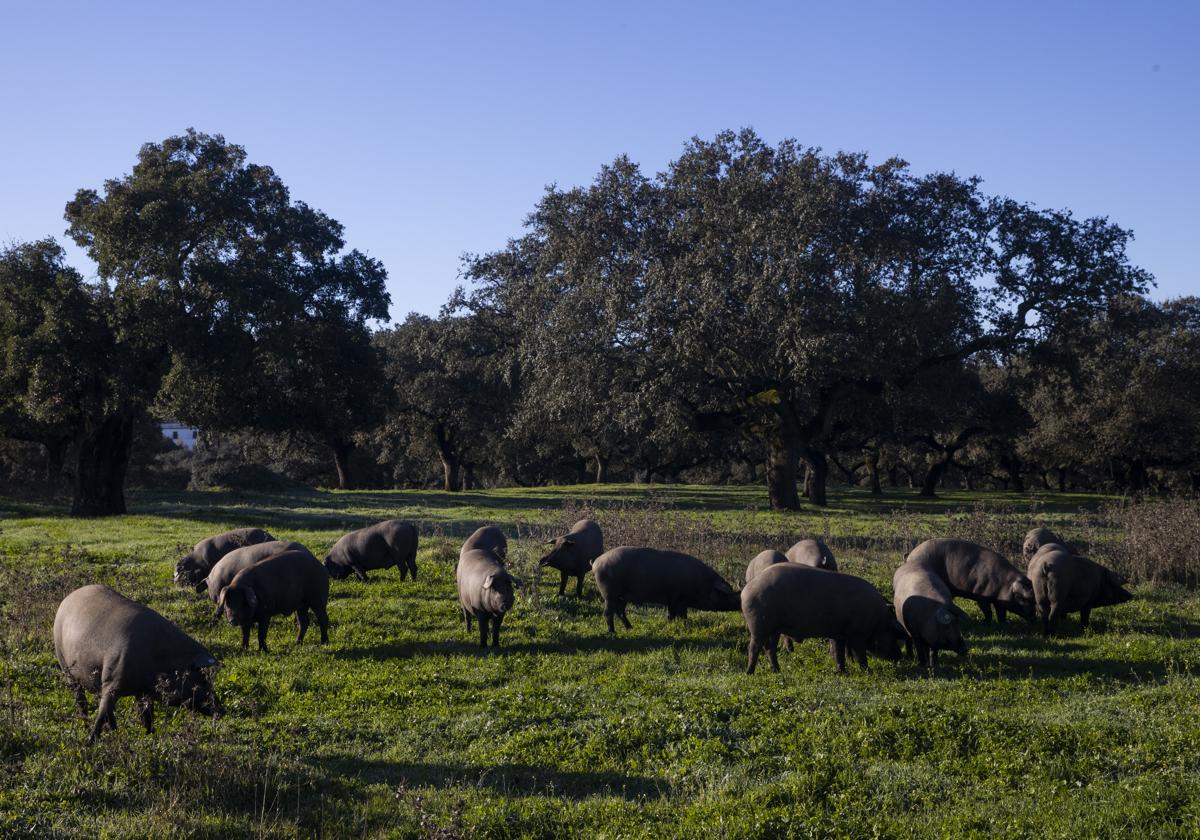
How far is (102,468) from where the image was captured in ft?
104

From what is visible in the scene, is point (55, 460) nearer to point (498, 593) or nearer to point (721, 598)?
point (498, 593)

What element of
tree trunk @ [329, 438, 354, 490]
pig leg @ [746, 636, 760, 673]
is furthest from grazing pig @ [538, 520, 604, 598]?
tree trunk @ [329, 438, 354, 490]

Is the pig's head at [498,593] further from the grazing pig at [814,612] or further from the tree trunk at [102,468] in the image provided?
the tree trunk at [102,468]

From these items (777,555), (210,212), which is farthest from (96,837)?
(210,212)

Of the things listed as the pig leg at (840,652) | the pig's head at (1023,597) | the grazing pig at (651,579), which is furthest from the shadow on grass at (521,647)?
the pig's head at (1023,597)

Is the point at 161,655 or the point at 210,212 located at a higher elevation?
the point at 210,212

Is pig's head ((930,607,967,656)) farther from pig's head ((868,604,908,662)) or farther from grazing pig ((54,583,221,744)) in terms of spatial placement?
grazing pig ((54,583,221,744))

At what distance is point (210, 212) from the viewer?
30.2 m

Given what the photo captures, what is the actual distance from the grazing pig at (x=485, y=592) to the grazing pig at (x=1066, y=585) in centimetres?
799

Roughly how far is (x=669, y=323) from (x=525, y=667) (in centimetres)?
1977

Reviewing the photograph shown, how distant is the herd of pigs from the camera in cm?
938

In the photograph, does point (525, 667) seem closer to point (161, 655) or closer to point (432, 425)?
point (161, 655)

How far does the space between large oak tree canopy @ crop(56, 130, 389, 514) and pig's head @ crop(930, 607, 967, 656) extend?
23.1 metres

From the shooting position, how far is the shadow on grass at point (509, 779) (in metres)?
7.80
